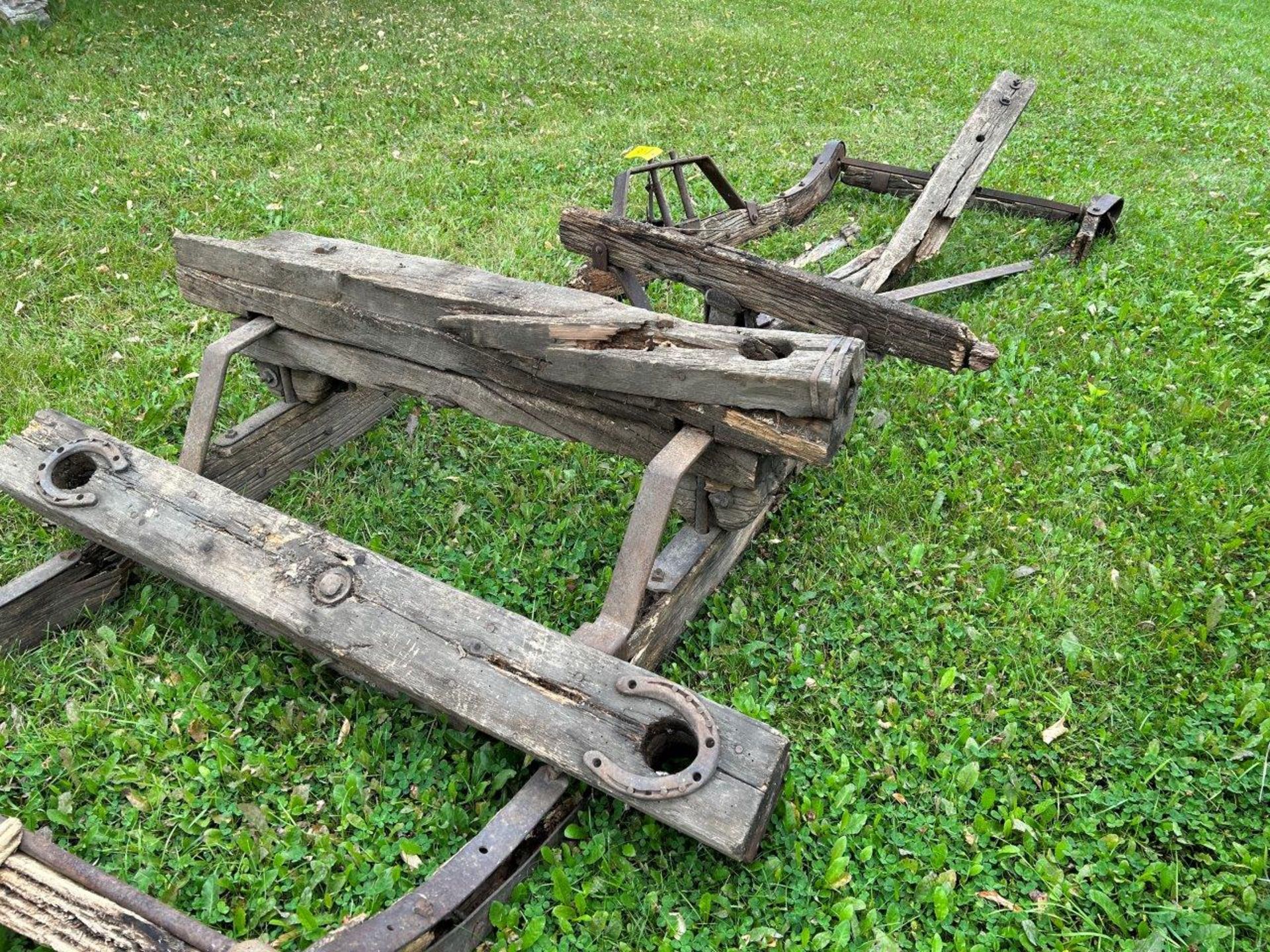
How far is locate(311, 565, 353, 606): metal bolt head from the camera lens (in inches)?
102

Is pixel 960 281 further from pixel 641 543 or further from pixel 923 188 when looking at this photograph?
pixel 641 543

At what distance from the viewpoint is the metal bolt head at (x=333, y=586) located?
259 centimetres

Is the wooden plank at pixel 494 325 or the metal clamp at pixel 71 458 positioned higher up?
the wooden plank at pixel 494 325

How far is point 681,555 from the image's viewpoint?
3.01 meters

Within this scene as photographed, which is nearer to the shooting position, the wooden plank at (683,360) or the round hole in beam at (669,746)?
the round hole in beam at (669,746)

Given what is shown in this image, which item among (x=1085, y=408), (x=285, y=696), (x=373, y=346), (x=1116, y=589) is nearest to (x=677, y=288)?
(x=1085, y=408)

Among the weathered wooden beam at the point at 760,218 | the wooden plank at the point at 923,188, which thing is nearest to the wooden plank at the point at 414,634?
the weathered wooden beam at the point at 760,218

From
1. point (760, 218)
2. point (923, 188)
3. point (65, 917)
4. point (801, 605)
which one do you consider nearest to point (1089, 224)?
point (923, 188)

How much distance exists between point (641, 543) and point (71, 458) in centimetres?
209

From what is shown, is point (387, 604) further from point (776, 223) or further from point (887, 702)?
point (776, 223)

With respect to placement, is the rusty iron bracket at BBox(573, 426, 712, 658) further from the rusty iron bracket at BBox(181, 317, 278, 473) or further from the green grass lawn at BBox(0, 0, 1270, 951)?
the rusty iron bracket at BBox(181, 317, 278, 473)

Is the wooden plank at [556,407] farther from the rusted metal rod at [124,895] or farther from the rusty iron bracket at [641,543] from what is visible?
the rusted metal rod at [124,895]

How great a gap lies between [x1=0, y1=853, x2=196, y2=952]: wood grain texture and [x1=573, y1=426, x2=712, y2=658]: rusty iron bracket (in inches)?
47.5

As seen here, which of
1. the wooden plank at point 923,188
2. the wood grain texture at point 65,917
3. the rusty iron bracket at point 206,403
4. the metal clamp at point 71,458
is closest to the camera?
the wood grain texture at point 65,917
